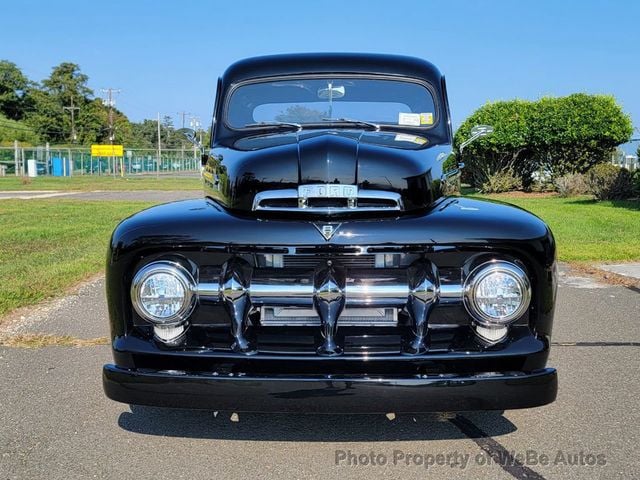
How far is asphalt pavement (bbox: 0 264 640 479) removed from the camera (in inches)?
108

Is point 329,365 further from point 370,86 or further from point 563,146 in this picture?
point 563,146

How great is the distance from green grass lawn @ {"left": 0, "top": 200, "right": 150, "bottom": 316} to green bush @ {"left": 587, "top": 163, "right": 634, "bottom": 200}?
1132cm

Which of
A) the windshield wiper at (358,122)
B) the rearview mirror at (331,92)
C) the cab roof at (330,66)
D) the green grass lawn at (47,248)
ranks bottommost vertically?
the green grass lawn at (47,248)

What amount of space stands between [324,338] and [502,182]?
58.0ft

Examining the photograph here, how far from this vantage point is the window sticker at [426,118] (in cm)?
414

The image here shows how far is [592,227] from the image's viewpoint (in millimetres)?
11023

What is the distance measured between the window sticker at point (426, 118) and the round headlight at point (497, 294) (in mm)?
1757

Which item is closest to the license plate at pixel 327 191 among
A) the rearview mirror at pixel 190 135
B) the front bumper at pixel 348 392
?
the front bumper at pixel 348 392

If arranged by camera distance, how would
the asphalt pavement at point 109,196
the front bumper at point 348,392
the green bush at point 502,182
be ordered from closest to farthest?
the front bumper at point 348,392 → the green bush at point 502,182 → the asphalt pavement at point 109,196

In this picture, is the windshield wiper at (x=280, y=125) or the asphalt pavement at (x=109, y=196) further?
the asphalt pavement at (x=109, y=196)

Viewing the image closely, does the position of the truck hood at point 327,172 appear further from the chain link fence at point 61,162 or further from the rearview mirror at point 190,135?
the chain link fence at point 61,162

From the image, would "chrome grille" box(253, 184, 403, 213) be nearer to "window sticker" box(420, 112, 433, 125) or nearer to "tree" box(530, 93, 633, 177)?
"window sticker" box(420, 112, 433, 125)

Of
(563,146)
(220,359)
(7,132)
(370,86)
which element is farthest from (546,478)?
(7,132)

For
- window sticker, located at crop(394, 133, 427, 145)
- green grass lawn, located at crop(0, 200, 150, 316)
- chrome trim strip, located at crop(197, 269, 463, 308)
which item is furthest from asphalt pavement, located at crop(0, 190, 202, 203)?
chrome trim strip, located at crop(197, 269, 463, 308)
